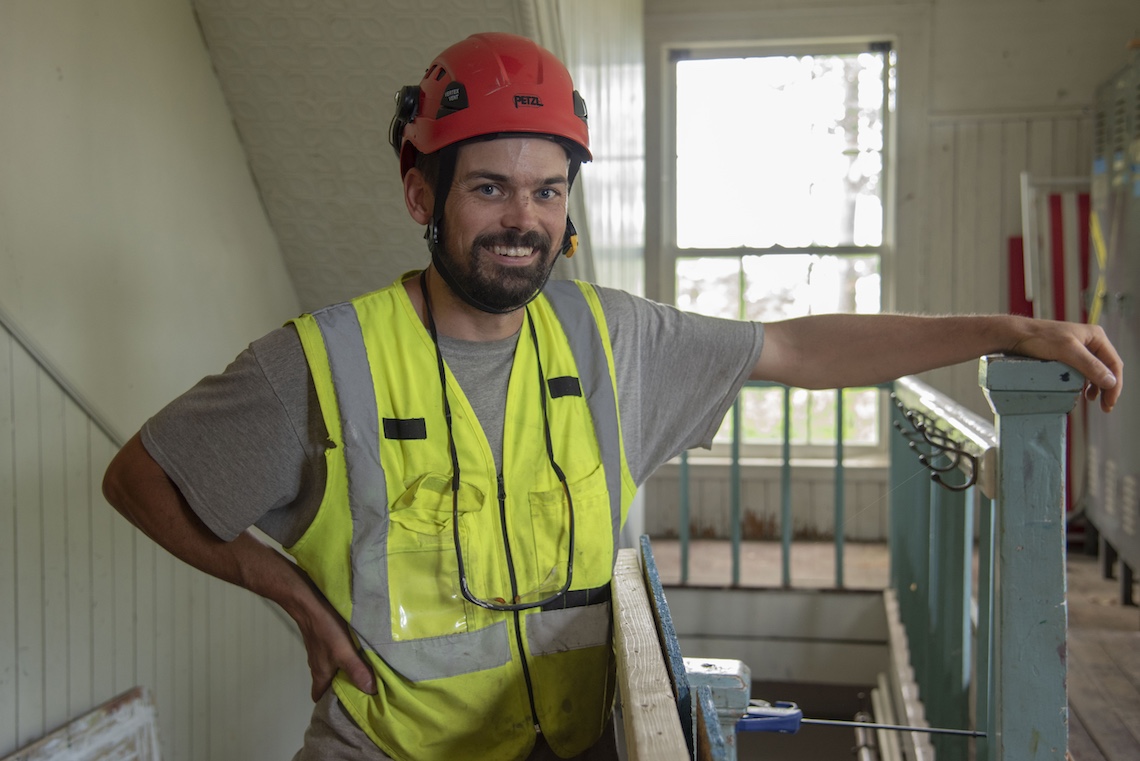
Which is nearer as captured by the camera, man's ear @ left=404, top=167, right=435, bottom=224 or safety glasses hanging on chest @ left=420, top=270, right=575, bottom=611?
safety glasses hanging on chest @ left=420, top=270, right=575, bottom=611

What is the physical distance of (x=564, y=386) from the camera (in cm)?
148

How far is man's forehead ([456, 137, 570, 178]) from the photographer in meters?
1.44

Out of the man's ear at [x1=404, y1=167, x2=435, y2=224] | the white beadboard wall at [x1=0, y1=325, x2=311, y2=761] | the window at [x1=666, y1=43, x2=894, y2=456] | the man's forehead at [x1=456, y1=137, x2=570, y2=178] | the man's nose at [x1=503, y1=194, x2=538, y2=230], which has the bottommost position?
the white beadboard wall at [x1=0, y1=325, x2=311, y2=761]

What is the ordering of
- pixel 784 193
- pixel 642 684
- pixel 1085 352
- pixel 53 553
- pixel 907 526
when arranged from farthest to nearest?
pixel 784 193 < pixel 907 526 < pixel 53 553 < pixel 1085 352 < pixel 642 684

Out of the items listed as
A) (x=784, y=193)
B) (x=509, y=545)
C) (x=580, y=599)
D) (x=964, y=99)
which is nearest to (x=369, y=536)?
(x=509, y=545)

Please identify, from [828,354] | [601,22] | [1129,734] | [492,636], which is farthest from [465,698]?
[601,22]

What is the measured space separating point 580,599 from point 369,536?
315mm

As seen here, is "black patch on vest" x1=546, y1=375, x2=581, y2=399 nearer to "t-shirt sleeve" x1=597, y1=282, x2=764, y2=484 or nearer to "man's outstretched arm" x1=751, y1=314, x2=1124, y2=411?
"t-shirt sleeve" x1=597, y1=282, x2=764, y2=484

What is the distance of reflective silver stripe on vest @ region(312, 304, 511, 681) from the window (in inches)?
141

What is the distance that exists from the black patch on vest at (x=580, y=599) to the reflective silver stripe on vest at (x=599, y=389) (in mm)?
56

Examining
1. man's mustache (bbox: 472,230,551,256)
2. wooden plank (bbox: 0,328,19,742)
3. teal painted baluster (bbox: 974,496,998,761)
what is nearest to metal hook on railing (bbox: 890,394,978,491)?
teal painted baluster (bbox: 974,496,998,761)

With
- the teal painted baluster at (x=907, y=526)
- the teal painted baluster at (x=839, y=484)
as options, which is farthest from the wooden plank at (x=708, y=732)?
the teal painted baluster at (x=839, y=484)

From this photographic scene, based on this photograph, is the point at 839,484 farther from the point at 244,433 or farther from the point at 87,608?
the point at 244,433

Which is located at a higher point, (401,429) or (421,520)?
(401,429)
